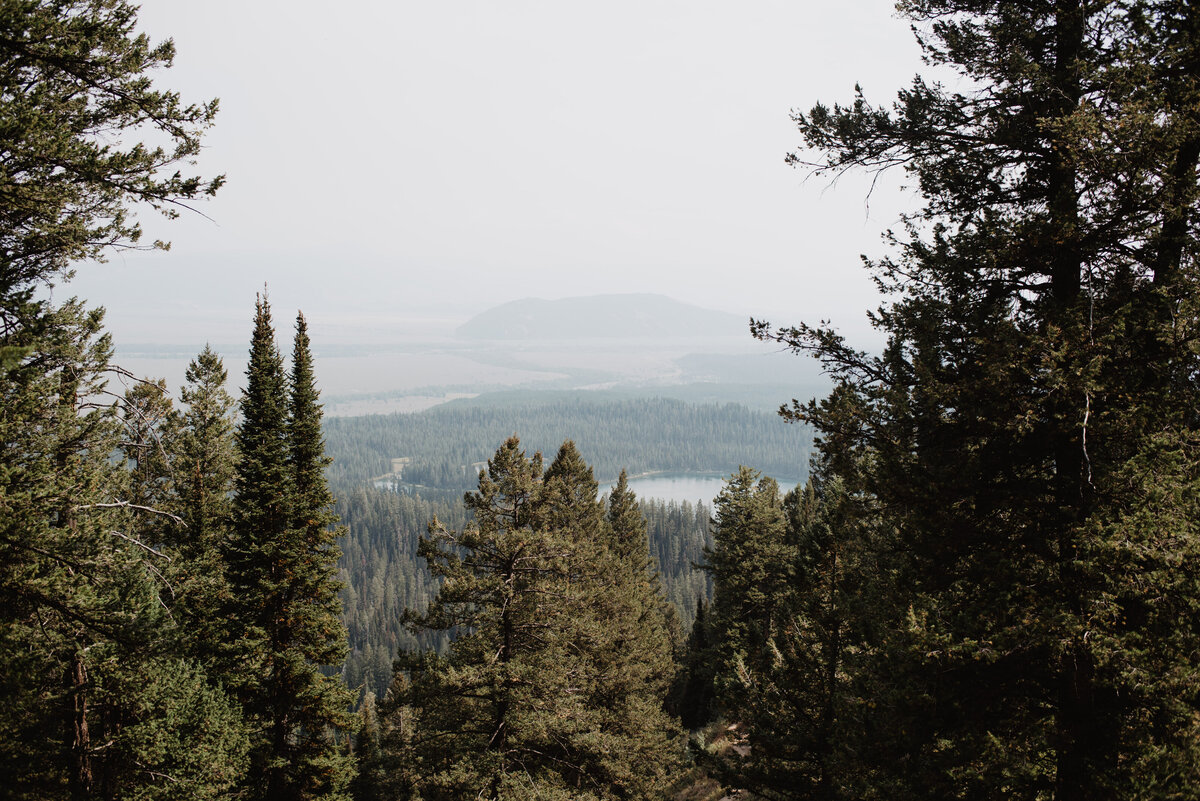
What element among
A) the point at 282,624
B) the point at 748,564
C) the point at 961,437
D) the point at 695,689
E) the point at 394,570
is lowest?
the point at 394,570

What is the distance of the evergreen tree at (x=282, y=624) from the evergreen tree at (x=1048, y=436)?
40.2ft

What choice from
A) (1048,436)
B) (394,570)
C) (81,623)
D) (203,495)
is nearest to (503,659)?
(81,623)

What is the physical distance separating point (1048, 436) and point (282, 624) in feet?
48.9

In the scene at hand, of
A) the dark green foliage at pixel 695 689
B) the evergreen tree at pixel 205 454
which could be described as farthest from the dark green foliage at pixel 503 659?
the dark green foliage at pixel 695 689

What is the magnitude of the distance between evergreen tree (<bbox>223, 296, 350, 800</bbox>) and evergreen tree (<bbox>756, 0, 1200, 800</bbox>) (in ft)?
40.2

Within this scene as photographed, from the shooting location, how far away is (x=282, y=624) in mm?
14383

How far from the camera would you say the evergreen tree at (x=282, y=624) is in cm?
1409

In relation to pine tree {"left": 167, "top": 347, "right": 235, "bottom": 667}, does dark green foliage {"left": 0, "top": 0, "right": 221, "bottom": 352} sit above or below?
above

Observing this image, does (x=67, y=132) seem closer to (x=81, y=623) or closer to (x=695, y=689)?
(x=81, y=623)

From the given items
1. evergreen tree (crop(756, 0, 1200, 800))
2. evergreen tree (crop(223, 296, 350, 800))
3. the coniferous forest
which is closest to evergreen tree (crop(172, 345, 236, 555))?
evergreen tree (crop(223, 296, 350, 800))

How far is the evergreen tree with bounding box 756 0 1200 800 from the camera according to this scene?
543 cm

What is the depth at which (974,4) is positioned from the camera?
7.30 metres

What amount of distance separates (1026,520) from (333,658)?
561 inches

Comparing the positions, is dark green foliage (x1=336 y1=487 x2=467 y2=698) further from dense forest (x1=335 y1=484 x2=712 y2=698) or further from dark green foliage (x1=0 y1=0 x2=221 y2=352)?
dark green foliage (x1=0 y1=0 x2=221 y2=352)
